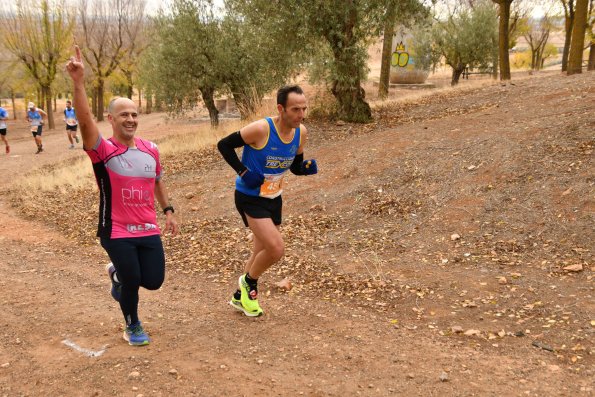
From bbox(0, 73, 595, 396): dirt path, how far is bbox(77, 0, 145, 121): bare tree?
31.4 metres

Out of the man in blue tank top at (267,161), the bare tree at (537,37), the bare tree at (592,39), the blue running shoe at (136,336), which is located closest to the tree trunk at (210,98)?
the man in blue tank top at (267,161)

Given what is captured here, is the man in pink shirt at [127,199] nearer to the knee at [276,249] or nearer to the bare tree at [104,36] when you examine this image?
the knee at [276,249]

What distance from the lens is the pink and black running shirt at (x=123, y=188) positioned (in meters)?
3.60

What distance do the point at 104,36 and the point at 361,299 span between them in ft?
129

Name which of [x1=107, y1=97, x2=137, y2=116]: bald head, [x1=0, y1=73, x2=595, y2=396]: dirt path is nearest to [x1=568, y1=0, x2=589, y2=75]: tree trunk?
[x1=0, y1=73, x2=595, y2=396]: dirt path

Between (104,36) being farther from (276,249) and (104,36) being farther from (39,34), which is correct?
(276,249)

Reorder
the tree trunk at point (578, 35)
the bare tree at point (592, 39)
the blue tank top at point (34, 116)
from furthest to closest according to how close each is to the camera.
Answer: the bare tree at point (592, 39), the blue tank top at point (34, 116), the tree trunk at point (578, 35)

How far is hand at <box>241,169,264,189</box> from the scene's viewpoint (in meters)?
4.07

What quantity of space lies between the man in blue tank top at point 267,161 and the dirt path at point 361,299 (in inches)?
32.2

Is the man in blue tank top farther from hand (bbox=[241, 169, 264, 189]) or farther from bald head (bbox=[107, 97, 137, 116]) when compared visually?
bald head (bbox=[107, 97, 137, 116])

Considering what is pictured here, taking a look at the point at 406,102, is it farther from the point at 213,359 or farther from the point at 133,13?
the point at 133,13

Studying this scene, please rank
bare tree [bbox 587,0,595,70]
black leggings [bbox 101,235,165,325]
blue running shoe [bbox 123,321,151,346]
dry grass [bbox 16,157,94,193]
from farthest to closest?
bare tree [bbox 587,0,595,70], dry grass [bbox 16,157,94,193], blue running shoe [bbox 123,321,151,346], black leggings [bbox 101,235,165,325]

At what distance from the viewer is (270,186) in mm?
4289

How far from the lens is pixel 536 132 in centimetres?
812
